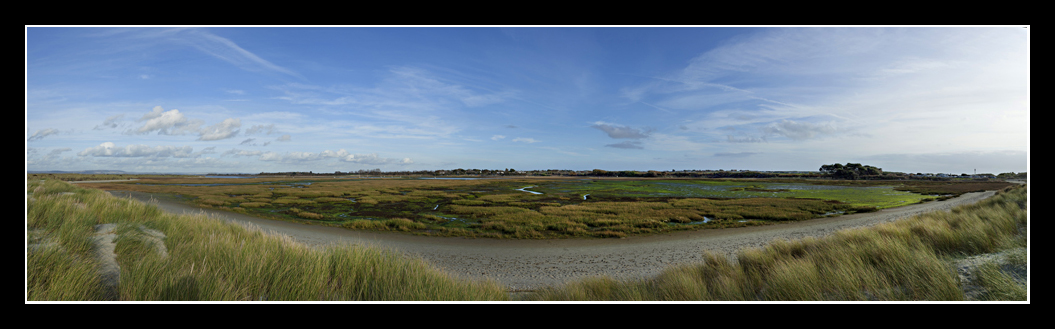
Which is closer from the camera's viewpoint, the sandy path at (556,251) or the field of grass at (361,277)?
the field of grass at (361,277)

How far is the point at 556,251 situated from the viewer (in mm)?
14945

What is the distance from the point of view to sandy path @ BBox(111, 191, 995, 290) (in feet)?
37.5

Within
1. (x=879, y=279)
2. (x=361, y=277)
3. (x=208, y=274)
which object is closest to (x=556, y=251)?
(x=361, y=277)

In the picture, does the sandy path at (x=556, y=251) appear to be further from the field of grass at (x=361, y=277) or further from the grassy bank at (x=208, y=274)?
the field of grass at (x=361, y=277)

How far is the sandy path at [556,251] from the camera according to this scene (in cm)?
1143

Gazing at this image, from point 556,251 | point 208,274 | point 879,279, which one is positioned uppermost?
point 208,274

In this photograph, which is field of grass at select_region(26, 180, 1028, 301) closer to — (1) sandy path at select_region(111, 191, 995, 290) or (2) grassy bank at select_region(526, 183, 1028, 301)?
(2) grassy bank at select_region(526, 183, 1028, 301)

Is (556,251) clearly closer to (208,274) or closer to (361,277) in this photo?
(361,277)

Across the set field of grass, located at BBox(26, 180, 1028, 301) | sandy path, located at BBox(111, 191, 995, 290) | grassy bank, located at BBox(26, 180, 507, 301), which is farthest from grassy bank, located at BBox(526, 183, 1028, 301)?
sandy path, located at BBox(111, 191, 995, 290)

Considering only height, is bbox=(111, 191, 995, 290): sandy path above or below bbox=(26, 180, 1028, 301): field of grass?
below

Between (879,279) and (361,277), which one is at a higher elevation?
(879,279)

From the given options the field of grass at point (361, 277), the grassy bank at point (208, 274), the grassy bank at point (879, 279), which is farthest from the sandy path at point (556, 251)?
the grassy bank at point (879, 279)

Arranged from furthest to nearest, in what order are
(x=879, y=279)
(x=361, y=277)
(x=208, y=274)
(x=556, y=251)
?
(x=556, y=251) → (x=361, y=277) → (x=879, y=279) → (x=208, y=274)
